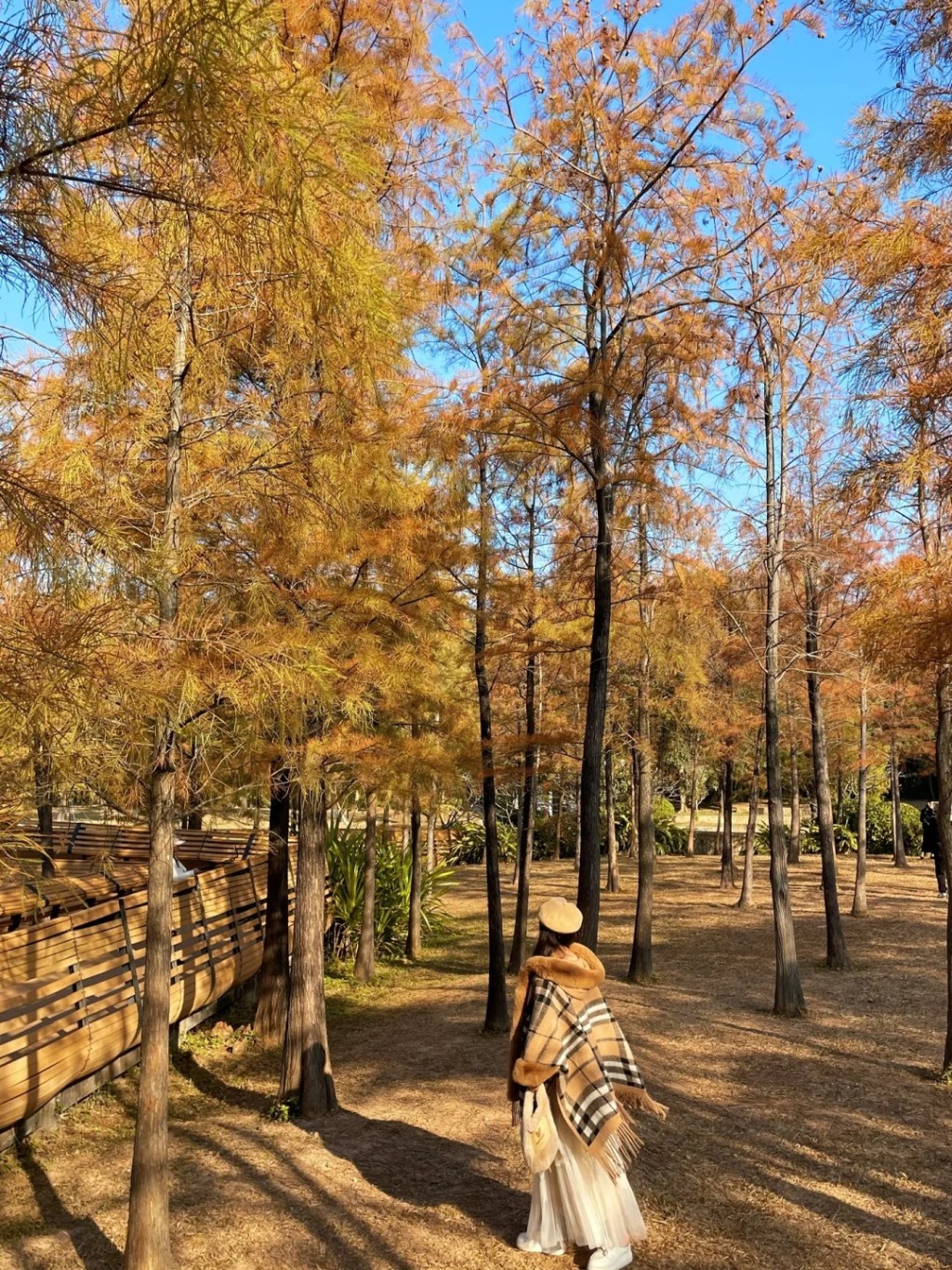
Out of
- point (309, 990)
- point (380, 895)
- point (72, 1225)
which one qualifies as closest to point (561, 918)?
point (72, 1225)

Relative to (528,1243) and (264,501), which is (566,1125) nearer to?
(528,1243)

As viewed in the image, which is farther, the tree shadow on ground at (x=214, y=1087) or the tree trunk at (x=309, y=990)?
the tree shadow on ground at (x=214, y=1087)

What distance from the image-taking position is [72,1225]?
18.1 feet

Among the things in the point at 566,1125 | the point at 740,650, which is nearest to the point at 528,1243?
the point at 566,1125

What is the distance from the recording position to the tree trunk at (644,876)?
13000 mm

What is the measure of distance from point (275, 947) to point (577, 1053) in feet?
24.4

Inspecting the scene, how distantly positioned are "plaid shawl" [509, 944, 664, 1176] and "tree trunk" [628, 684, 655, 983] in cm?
854

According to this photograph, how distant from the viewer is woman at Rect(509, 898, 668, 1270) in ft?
14.6

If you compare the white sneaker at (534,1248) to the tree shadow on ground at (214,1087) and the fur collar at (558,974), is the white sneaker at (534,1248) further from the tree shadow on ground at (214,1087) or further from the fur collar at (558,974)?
the tree shadow on ground at (214,1087)

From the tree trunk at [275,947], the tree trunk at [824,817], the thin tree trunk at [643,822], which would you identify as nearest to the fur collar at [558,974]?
the tree trunk at [275,947]

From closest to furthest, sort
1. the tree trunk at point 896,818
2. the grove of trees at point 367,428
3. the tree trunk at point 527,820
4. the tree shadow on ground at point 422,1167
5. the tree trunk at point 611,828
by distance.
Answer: the grove of trees at point 367,428 < the tree shadow on ground at point 422,1167 < the tree trunk at point 527,820 < the tree trunk at point 611,828 < the tree trunk at point 896,818

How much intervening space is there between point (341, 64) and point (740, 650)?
12871 mm

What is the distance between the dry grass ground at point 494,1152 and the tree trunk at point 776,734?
427 millimetres

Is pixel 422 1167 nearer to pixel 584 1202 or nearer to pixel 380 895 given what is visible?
pixel 584 1202
